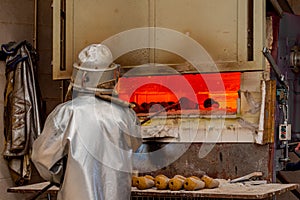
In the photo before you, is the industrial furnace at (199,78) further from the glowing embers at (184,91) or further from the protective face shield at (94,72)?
the protective face shield at (94,72)

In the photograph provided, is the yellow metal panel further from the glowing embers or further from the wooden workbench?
the wooden workbench

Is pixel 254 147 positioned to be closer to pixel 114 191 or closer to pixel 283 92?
pixel 283 92

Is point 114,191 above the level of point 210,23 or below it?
below

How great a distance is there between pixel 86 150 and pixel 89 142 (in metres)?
0.04

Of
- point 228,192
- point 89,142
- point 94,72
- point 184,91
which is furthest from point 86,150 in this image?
point 184,91

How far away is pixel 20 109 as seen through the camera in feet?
14.3

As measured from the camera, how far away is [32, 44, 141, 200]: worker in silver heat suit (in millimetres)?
2533

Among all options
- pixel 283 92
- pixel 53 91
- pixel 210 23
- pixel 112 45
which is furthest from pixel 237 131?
pixel 53 91

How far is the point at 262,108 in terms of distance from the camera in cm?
357

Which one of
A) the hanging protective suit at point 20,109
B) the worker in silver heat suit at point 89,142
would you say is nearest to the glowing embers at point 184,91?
the hanging protective suit at point 20,109

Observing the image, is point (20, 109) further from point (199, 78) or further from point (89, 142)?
point (89, 142)

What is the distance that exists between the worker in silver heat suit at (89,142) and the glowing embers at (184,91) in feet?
3.47

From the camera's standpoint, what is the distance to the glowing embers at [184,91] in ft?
12.2

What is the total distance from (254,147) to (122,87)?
1013 mm
